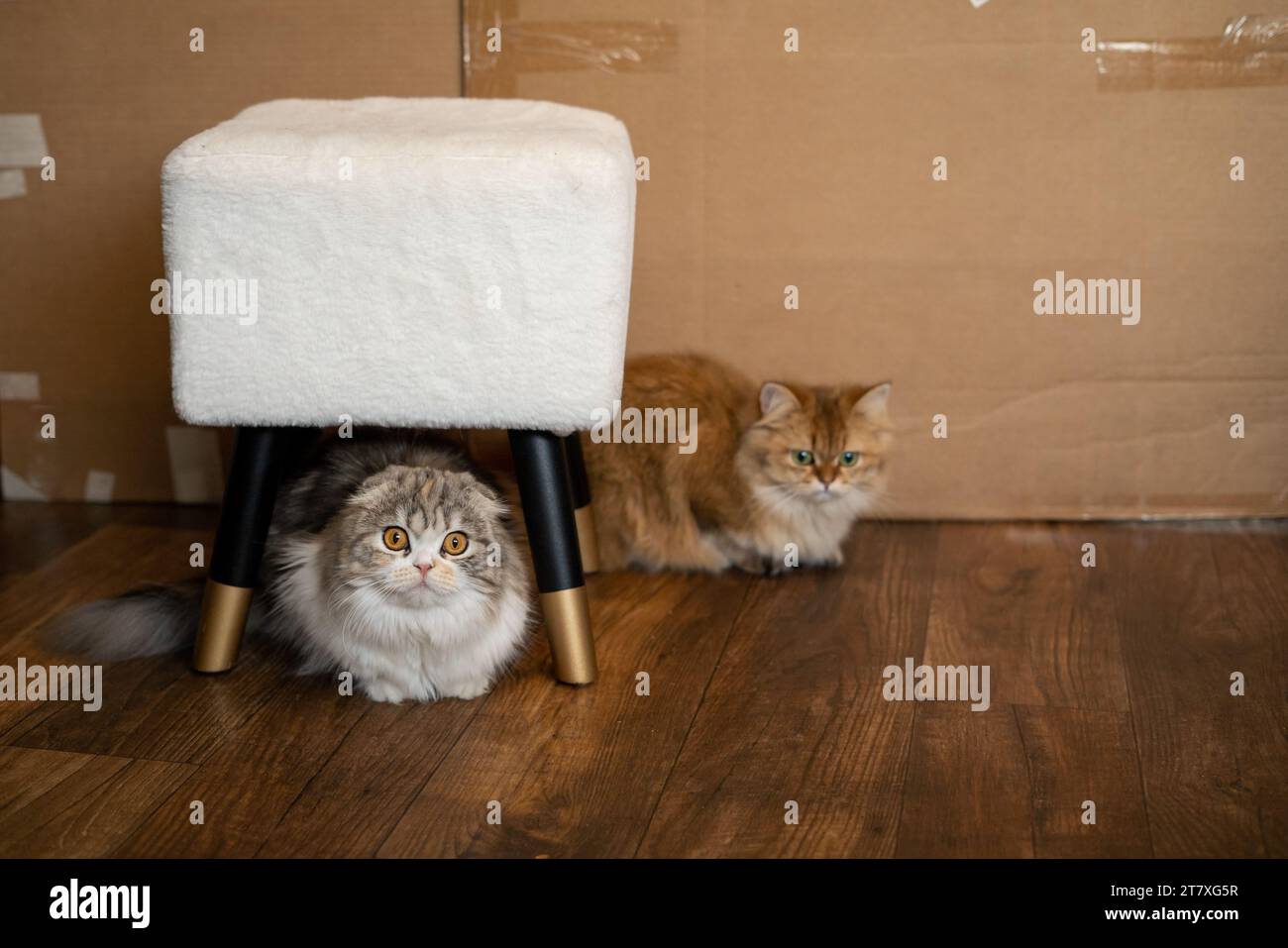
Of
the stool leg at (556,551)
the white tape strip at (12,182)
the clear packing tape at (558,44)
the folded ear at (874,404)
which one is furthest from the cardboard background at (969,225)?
the white tape strip at (12,182)

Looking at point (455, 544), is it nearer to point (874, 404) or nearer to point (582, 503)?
point (582, 503)

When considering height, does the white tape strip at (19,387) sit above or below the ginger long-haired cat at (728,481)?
above

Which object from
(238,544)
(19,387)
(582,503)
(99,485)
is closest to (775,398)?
(582,503)

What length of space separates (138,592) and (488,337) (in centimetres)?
68

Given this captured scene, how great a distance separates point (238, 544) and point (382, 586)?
225mm

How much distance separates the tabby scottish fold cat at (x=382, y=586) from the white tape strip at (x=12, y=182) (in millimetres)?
900

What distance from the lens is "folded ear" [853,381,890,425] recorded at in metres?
1.99

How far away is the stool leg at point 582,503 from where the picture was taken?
6.42 ft

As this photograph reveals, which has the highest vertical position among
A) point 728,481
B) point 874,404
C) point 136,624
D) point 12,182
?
point 12,182

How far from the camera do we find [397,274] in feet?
4.68

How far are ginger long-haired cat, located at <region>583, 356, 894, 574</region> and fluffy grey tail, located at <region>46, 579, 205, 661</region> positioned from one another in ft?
2.18

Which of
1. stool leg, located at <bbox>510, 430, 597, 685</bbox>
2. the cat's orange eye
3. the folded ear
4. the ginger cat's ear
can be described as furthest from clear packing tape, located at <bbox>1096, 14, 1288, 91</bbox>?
the cat's orange eye

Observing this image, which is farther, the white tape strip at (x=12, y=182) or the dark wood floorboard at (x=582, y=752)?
the white tape strip at (x=12, y=182)

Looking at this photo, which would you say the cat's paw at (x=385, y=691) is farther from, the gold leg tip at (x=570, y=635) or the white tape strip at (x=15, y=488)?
the white tape strip at (x=15, y=488)
